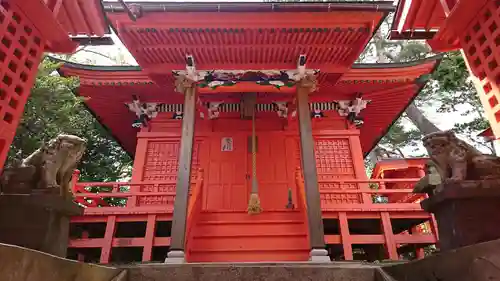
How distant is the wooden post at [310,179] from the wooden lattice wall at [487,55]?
301 centimetres

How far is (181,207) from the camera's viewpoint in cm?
626

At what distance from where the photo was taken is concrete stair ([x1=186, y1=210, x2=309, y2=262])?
7066 mm

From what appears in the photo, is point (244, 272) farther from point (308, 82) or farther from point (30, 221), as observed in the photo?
point (308, 82)

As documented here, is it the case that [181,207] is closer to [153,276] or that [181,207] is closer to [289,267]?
[153,276]

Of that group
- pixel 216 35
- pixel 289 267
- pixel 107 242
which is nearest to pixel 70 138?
pixel 289 267

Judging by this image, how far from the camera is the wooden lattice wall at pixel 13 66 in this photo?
4.57 metres

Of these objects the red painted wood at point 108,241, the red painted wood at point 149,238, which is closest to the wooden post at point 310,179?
the red painted wood at point 149,238

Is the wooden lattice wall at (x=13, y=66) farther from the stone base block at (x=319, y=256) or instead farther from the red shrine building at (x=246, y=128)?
the stone base block at (x=319, y=256)

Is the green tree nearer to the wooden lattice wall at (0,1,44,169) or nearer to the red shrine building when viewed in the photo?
the red shrine building

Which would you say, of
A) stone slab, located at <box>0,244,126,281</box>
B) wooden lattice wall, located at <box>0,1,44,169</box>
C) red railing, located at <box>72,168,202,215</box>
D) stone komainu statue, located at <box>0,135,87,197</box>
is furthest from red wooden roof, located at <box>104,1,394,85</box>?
stone slab, located at <box>0,244,126,281</box>

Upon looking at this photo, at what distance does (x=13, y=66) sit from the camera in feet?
16.1

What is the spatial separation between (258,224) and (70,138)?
476cm

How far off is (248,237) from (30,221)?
4878 millimetres

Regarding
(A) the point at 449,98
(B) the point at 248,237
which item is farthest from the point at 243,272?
(A) the point at 449,98
